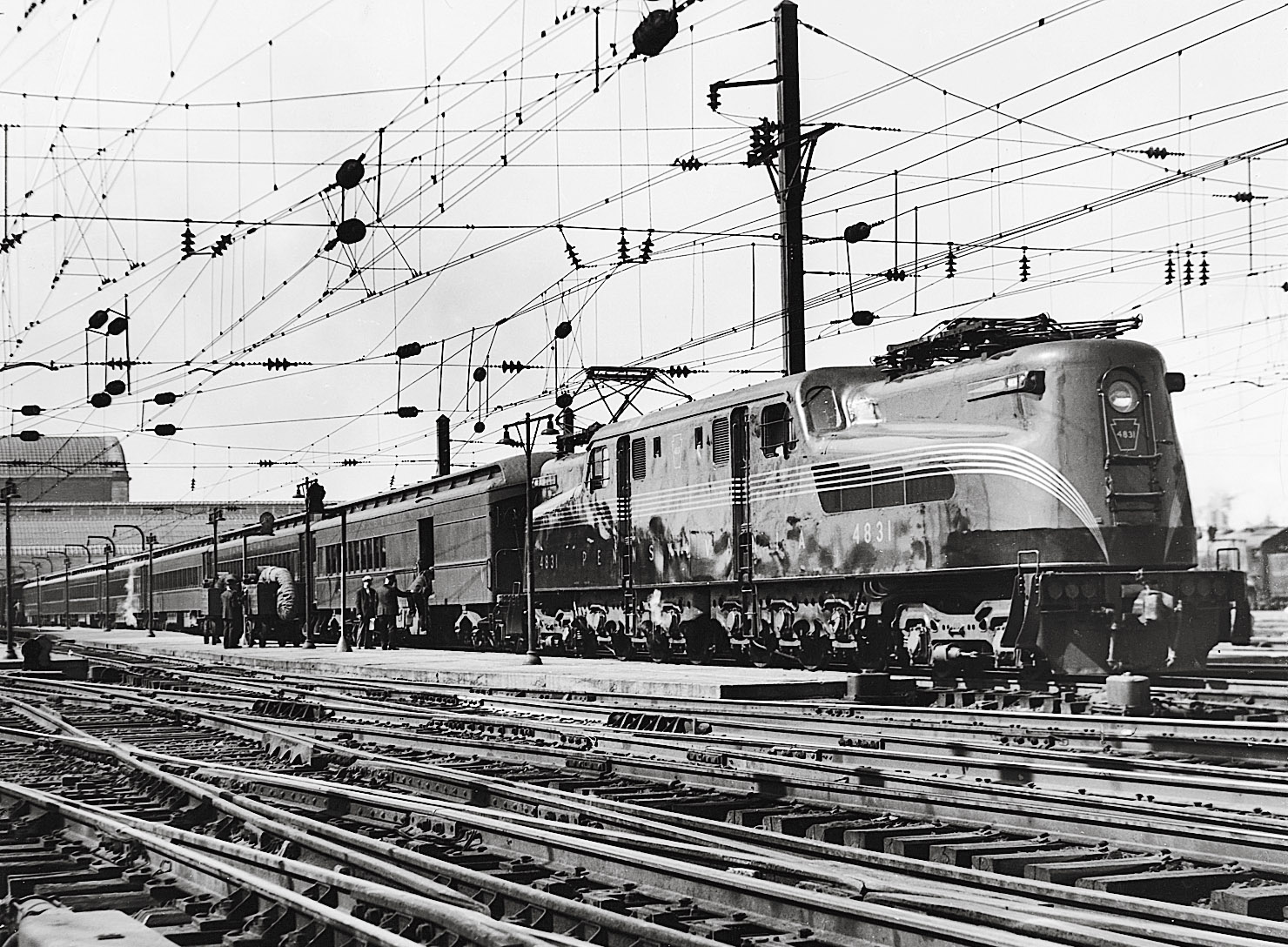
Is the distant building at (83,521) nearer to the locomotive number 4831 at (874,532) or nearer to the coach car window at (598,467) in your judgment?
the coach car window at (598,467)

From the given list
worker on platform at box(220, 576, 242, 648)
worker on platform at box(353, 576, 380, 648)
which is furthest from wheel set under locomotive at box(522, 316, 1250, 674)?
worker on platform at box(220, 576, 242, 648)

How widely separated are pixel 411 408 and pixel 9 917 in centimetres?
2834

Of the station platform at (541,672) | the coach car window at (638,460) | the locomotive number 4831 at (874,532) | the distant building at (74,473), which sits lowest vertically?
the station platform at (541,672)

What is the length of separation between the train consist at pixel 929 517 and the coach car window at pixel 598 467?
38mm

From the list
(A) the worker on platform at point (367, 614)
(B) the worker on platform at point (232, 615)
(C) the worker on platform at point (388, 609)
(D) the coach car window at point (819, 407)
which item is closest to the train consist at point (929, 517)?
(D) the coach car window at point (819, 407)

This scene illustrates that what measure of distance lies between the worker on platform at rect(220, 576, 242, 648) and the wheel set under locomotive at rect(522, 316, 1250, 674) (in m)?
21.7

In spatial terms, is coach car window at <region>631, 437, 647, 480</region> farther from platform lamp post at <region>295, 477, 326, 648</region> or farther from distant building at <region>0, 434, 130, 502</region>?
distant building at <region>0, 434, 130, 502</region>

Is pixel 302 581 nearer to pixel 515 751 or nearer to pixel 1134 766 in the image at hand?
pixel 515 751

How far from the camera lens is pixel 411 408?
34719mm

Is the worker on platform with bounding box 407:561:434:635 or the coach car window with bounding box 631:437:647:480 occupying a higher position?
the coach car window with bounding box 631:437:647:480

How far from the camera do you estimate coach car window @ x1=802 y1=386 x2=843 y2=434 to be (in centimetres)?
1992

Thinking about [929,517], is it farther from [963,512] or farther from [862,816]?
[862,816]

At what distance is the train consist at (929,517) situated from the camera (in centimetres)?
1695

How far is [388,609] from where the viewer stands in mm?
36312
